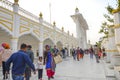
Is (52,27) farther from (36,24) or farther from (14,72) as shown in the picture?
(14,72)

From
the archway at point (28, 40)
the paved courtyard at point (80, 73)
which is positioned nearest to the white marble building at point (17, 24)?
the archway at point (28, 40)

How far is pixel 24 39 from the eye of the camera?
1848cm

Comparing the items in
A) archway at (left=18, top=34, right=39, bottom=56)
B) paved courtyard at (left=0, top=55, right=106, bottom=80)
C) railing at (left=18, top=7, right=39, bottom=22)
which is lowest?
paved courtyard at (left=0, top=55, right=106, bottom=80)

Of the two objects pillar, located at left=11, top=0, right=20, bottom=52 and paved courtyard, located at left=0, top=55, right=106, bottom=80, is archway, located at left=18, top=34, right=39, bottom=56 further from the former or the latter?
paved courtyard, located at left=0, top=55, right=106, bottom=80

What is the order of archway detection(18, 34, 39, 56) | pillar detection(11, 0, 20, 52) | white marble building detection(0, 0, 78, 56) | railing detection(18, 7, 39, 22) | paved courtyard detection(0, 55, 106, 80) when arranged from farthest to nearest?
archway detection(18, 34, 39, 56), railing detection(18, 7, 39, 22), pillar detection(11, 0, 20, 52), white marble building detection(0, 0, 78, 56), paved courtyard detection(0, 55, 106, 80)

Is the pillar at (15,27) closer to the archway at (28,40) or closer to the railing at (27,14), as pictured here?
the railing at (27,14)

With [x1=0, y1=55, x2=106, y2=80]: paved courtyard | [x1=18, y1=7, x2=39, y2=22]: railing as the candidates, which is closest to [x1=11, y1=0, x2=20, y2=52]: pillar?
[x1=18, y1=7, x2=39, y2=22]: railing

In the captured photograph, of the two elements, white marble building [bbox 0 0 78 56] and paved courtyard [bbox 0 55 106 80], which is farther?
white marble building [bbox 0 0 78 56]

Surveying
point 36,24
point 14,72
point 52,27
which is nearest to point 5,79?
point 14,72

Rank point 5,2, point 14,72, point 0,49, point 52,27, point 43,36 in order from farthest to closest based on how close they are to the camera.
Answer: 1. point 52,27
2. point 43,36
3. point 5,2
4. point 0,49
5. point 14,72

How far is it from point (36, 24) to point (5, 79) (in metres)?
10.4

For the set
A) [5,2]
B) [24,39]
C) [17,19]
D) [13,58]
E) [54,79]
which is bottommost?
[54,79]

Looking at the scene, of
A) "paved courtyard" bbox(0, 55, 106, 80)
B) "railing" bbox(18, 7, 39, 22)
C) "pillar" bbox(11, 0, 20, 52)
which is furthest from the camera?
"railing" bbox(18, 7, 39, 22)

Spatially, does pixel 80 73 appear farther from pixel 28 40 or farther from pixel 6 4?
pixel 28 40
